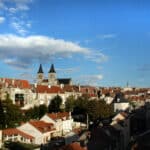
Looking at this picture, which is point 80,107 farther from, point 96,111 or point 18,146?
point 18,146

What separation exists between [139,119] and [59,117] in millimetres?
14497

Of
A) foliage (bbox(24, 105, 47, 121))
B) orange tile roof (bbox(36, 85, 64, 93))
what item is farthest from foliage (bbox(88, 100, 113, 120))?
orange tile roof (bbox(36, 85, 64, 93))

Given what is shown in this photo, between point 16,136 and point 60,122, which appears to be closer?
point 16,136

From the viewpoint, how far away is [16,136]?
5931cm

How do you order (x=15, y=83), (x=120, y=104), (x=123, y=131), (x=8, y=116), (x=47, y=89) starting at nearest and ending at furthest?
(x=123, y=131) → (x=8, y=116) → (x=15, y=83) → (x=47, y=89) → (x=120, y=104)

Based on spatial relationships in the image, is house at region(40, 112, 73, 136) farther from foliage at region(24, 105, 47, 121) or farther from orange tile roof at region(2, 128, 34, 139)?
orange tile roof at region(2, 128, 34, 139)

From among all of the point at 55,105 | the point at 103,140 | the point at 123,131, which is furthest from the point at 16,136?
the point at 55,105

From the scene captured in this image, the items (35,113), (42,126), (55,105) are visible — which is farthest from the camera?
(55,105)

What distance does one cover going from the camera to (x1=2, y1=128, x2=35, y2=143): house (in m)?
57.9

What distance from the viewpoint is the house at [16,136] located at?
190 ft

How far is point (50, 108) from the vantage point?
9625 centimetres

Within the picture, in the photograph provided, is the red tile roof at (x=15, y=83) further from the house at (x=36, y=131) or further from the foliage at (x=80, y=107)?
the house at (x=36, y=131)

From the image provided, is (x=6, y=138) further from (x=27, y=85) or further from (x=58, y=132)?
(x=27, y=85)

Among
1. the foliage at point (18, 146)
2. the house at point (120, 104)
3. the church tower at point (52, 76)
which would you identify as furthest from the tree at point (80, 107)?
the church tower at point (52, 76)
